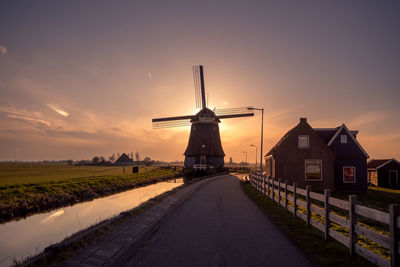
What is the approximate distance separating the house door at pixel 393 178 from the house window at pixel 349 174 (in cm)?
1483

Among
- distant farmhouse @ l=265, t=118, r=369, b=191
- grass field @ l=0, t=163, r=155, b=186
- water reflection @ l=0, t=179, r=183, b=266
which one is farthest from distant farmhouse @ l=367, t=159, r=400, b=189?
grass field @ l=0, t=163, r=155, b=186

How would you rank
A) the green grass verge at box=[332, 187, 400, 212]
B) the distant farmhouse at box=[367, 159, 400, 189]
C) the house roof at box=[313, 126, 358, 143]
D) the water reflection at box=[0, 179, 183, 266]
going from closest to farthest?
the water reflection at box=[0, 179, 183, 266] < the green grass verge at box=[332, 187, 400, 212] < the house roof at box=[313, 126, 358, 143] < the distant farmhouse at box=[367, 159, 400, 189]

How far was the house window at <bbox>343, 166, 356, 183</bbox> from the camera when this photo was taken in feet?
85.3

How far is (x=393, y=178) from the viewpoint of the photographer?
3553 centimetres

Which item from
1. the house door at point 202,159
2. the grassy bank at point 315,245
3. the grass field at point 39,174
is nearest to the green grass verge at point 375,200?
the grassy bank at point 315,245

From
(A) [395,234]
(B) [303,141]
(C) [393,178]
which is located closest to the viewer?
(A) [395,234]

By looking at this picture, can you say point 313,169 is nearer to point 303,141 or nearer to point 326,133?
point 303,141

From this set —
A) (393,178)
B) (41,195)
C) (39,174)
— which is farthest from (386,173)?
(39,174)

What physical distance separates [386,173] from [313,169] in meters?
18.2

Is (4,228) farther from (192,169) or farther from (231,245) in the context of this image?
(192,169)

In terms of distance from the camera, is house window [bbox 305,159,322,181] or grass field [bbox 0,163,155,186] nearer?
house window [bbox 305,159,322,181]

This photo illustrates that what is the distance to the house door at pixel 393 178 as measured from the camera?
116 feet

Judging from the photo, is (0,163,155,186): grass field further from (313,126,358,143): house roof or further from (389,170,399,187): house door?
(389,170,399,187): house door

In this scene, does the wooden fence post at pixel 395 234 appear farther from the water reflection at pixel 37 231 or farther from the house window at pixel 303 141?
the house window at pixel 303 141
